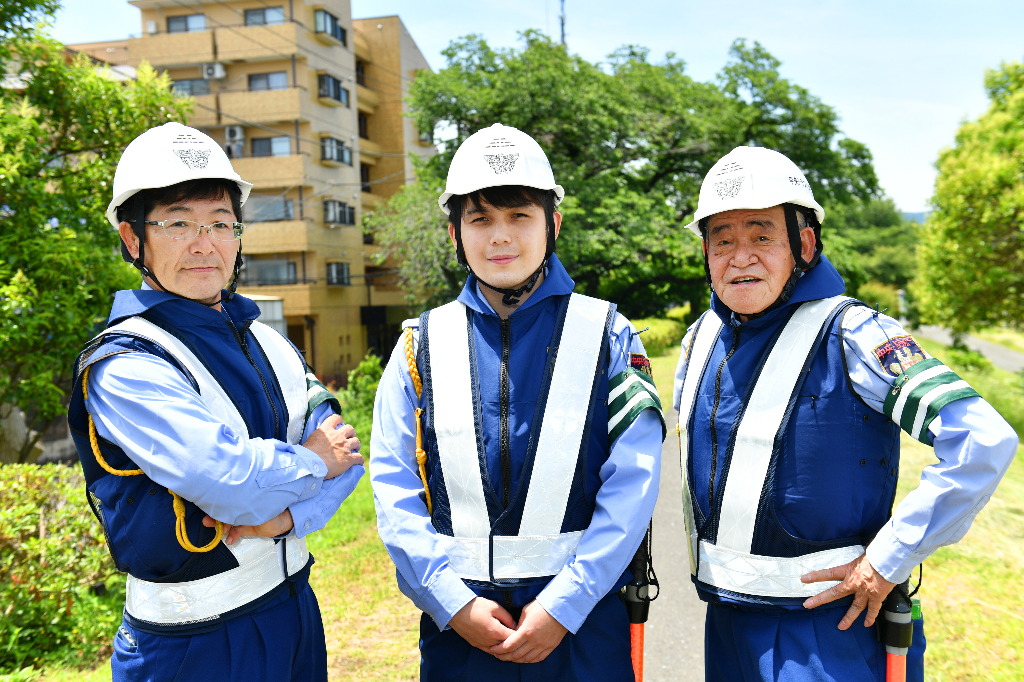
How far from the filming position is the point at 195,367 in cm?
241

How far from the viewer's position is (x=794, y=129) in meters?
29.2

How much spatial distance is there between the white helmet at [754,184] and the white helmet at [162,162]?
5.67 feet

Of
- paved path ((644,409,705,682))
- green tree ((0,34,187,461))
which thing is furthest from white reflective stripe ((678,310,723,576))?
green tree ((0,34,187,461))

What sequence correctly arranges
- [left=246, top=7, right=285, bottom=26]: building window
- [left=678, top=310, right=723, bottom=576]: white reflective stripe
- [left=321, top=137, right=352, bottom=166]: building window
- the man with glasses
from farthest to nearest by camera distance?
[left=321, top=137, right=352, bottom=166]: building window
[left=246, top=7, right=285, bottom=26]: building window
[left=678, top=310, right=723, bottom=576]: white reflective stripe
the man with glasses

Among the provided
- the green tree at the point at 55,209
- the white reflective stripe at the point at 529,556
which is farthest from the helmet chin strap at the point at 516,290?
the green tree at the point at 55,209

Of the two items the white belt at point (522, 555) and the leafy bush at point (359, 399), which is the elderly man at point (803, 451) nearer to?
the white belt at point (522, 555)

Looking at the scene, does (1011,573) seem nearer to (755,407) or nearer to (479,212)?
(755,407)

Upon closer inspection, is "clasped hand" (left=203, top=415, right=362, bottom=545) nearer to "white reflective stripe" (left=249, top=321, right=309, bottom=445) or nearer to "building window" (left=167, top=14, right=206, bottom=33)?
"white reflective stripe" (left=249, top=321, right=309, bottom=445)

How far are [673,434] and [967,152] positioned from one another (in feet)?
26.0

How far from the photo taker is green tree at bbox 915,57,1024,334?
11.3 meters

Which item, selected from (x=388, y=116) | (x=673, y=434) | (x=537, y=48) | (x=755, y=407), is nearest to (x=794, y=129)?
(x=537, y=48)

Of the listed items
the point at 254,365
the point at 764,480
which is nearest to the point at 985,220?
the point at 764,480

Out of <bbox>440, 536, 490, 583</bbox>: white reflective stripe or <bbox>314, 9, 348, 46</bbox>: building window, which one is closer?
<bbox>440, 536, 490, 583</bbox>: white reflective stripe

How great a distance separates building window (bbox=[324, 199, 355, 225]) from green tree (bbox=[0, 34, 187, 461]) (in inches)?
971
